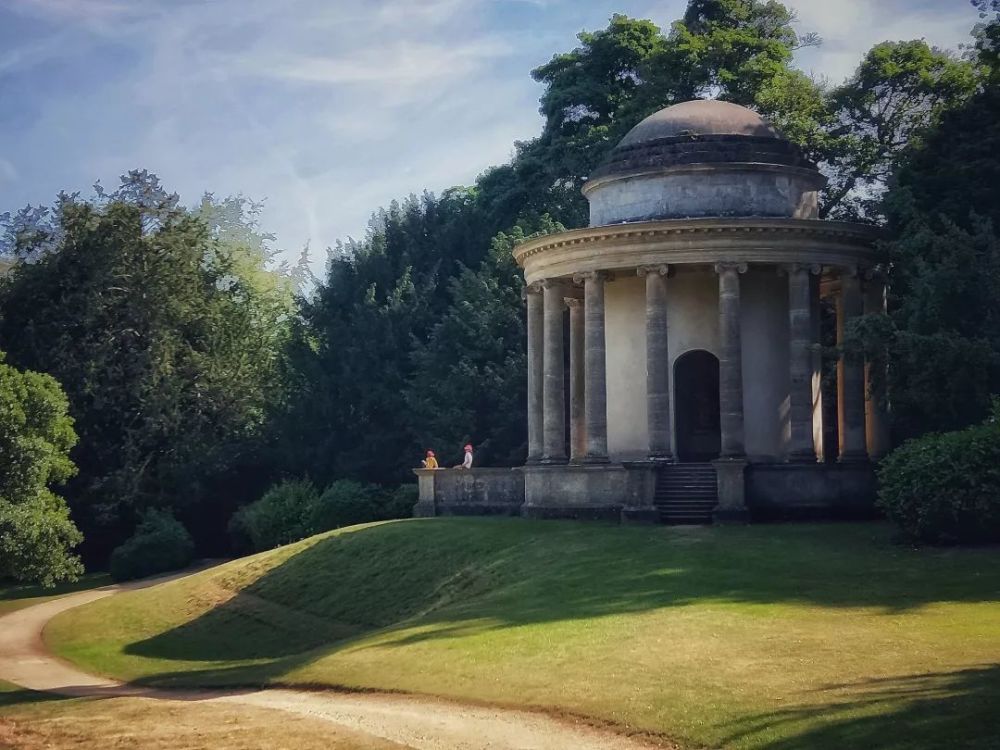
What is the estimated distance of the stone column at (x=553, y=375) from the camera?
41.1 metres

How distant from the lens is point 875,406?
131 ft

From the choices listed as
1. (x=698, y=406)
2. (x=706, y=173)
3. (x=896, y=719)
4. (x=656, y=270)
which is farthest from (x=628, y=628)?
(x=706, y=173)

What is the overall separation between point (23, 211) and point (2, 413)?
303 feet

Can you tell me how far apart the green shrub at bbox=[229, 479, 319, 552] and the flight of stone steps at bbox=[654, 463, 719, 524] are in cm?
1836

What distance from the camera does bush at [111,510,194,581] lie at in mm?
53031

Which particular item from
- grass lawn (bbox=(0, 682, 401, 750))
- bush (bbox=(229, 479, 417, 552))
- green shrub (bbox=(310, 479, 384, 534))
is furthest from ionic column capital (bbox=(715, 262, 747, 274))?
grass lawn (bbox=(0, 682, 401, 750))

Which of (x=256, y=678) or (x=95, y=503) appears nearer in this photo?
(x=256, y=678)

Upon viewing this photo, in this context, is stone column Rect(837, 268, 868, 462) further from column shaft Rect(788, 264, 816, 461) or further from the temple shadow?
the temple shadow

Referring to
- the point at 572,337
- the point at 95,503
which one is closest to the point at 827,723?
the point at 572,337

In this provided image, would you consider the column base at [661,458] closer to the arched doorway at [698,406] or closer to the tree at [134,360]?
the arched doorway at [698,406]

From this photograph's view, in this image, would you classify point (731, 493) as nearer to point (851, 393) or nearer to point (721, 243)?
point (851, 393)

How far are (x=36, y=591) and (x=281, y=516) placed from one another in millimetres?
10165

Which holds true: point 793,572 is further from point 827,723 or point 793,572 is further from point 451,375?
point 451,375

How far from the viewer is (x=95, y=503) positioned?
56.8m
